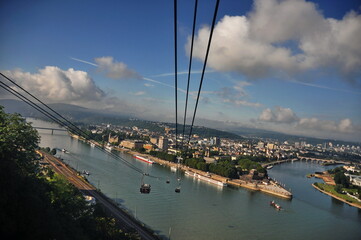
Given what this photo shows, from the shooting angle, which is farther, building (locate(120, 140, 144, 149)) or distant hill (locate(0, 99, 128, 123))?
distant hill (locate(0, 99, 128, 123))

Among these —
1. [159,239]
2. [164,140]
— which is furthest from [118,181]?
[164,140]

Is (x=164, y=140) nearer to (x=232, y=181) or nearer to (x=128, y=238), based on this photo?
(x=232, y=181)

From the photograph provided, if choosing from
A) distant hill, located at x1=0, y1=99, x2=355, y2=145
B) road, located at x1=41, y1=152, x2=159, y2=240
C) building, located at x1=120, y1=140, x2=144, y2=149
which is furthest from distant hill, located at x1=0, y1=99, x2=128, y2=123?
road, located at x1=41, y1=152, x2=159, y2=240

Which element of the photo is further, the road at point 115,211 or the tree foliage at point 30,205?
the road at point 115,211

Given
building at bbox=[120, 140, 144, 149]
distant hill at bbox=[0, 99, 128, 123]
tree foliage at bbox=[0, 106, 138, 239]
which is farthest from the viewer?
distant hill at bbox=[0, 99, 128, 123]

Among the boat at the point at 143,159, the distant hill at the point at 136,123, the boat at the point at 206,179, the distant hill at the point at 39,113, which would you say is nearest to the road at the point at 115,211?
the boat at the point at 206,179

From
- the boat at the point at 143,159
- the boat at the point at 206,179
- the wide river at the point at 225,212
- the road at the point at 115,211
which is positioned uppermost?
the road at the point at 115,211

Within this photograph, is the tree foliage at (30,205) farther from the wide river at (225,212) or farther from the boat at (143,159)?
the boat at (143,159)

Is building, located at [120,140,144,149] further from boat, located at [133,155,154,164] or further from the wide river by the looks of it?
the wide river

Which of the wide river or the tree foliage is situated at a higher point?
the tree foliage

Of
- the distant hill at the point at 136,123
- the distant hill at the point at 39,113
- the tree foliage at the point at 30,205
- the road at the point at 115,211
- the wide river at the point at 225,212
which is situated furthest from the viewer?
the distant hill at the point at 39,113

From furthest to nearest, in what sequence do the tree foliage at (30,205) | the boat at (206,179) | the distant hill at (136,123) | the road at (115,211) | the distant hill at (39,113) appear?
the distant hill at (39,113) → the distant hill at (136,123) → the boat at (206,179) → the road at (115,211) → the tree foliage at (30,205)

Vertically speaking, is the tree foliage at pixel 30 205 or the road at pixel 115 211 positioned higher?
the tree foliage at pixel 30 205
